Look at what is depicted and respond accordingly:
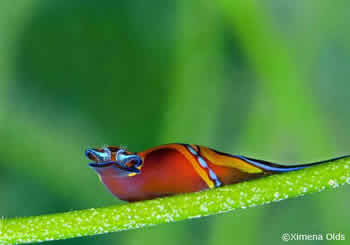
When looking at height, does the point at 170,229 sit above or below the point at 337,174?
below

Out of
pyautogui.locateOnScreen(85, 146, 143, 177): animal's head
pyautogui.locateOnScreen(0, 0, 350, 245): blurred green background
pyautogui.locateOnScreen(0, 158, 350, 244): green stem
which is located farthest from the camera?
pyautogui.locateOnScreen(0, 0, 350, 245): blurred green background

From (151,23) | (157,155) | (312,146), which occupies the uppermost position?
(151,23)

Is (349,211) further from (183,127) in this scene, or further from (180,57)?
(180,57)

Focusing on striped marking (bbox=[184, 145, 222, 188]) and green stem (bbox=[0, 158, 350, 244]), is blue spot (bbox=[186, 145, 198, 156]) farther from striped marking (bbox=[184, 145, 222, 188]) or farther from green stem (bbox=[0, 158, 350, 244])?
green stem (bbox=[0, 158, 350, 244])

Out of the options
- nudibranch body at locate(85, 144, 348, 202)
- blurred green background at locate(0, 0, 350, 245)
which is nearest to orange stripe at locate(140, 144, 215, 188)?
nudibranch body at locate(85, 144, 348, 202)

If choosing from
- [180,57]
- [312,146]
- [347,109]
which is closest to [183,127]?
[180,57]

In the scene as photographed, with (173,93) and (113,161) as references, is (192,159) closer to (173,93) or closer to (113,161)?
(113,161)
